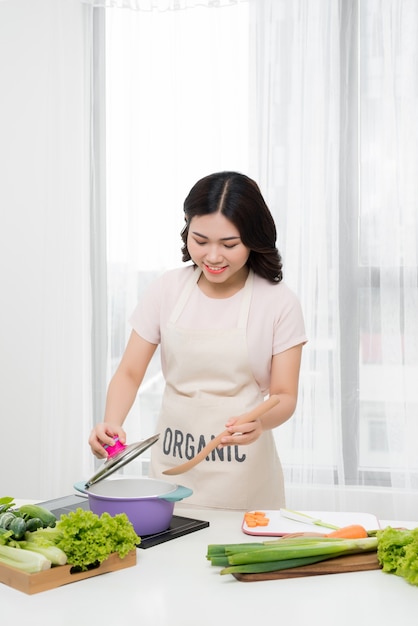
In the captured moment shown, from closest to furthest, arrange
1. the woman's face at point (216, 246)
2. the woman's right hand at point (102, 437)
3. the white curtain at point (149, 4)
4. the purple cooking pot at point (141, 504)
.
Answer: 1. the purple cooking pot at point (141, 504)
2. the woman's right hand at point (102, 437)
3. the woman's face at point (216, 246)
4. the white curtain at point (149, 4)

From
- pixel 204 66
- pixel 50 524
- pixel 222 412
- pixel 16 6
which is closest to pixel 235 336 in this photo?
pixel 222 412

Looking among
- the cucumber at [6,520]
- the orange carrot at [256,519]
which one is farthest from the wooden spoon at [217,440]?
the cucumber at [6,520]

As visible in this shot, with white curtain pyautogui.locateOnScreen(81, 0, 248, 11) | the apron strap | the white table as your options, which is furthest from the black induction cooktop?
white curtain pyautogui.locateOnScreen(81, 0, 248, 11)

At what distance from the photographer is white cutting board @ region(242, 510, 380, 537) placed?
170cm

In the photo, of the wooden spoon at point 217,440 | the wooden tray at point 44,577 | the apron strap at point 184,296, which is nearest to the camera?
the wooden tray at point 44,577

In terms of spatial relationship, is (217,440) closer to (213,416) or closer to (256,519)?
(256,519)

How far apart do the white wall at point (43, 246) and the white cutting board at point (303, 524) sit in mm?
2186

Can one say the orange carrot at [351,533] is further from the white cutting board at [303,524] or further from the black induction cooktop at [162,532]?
the black induction cooktop at [162,532]

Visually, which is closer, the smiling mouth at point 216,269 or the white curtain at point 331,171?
the smiling mouth at point 216,269

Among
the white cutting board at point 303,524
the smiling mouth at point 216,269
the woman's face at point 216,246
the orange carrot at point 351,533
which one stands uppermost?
the woman's face at point 216,246

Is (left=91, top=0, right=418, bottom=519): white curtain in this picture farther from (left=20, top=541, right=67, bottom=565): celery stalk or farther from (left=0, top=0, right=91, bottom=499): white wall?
(left=20, top=541, right=67, bottom=565): celery stalk

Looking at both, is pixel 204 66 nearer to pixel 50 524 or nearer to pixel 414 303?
pixel 414 303

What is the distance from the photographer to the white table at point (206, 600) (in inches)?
50.6

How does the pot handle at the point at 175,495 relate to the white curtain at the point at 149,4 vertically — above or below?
below
